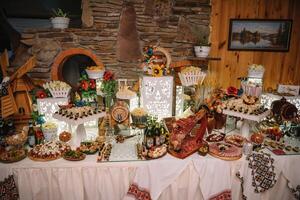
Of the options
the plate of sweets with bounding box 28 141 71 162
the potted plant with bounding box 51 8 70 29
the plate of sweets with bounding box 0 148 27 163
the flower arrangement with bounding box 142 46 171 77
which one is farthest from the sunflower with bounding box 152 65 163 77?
the potted plant with bounding box 51 8 70 29

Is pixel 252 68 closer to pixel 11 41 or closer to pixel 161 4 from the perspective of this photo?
pixel 161 4

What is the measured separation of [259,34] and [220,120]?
203cm

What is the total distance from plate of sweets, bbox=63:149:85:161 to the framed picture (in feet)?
10.2

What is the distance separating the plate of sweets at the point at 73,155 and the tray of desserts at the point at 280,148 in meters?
1.98

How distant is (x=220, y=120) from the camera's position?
300 cm

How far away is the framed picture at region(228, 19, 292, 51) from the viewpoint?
4051 mm

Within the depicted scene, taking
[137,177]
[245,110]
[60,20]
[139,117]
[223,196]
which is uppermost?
[60,20]

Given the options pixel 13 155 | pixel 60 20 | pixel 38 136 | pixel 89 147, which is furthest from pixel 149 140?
pixel 60 20

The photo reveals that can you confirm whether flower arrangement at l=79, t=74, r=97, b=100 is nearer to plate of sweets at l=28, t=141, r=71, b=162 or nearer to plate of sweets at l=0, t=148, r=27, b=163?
plate of sweets at l=28, t=141, r=71, b=162

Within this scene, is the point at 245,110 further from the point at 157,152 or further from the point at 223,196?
the point at 157,152

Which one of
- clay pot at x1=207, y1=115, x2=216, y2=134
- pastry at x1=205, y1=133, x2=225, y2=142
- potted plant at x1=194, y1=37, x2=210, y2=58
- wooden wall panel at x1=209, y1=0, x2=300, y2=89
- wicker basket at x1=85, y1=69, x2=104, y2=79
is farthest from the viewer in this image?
wooden wall panel at x1=209, y1=0, x2=300, y2=89

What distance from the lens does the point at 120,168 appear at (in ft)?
7.54

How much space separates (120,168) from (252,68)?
2638 millimetres

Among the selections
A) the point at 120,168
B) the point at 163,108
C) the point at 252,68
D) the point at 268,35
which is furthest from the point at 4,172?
the point at 268,35
